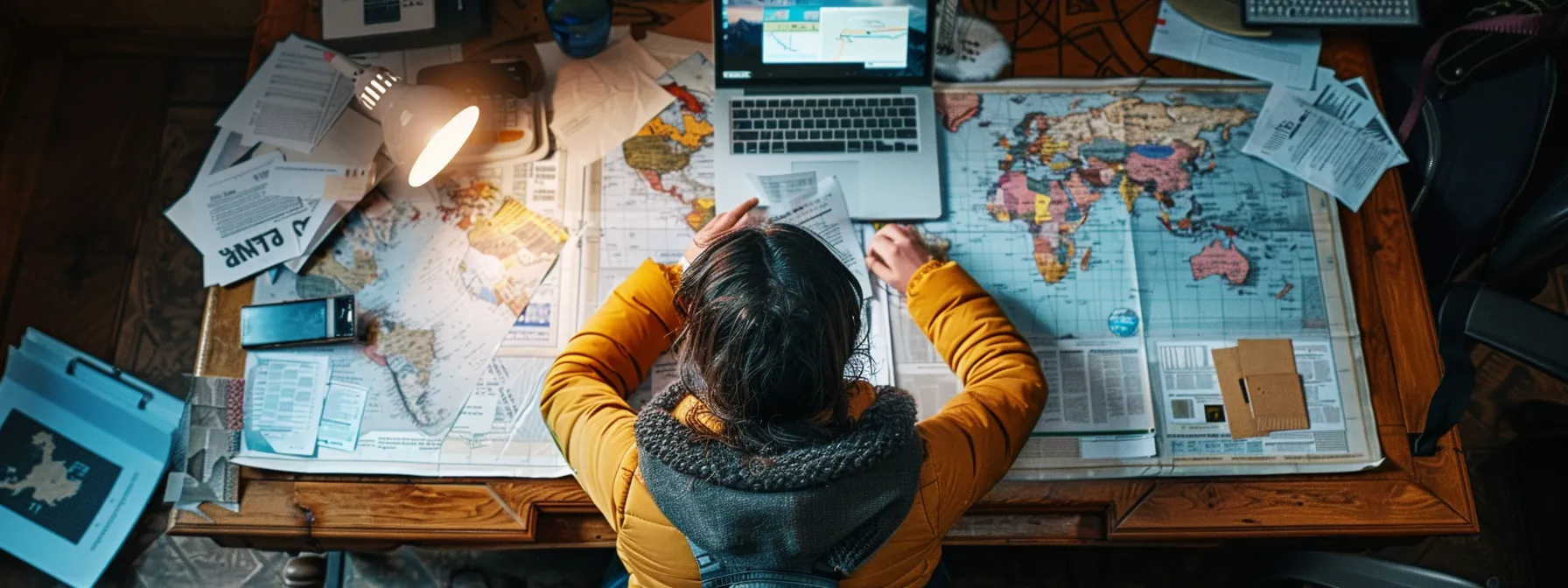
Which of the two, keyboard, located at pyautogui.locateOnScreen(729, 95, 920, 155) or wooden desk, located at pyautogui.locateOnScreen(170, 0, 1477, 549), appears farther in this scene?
keyboard, located at pyautogui.locateOnScreen(729, 95, 920, 155)

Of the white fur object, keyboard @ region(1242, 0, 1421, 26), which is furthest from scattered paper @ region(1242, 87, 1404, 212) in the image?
the white fur object

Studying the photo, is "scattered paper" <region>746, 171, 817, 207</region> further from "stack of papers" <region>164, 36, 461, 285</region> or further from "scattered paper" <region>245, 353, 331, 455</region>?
"scattered paper" <region>245, 353, 331, 455</region>

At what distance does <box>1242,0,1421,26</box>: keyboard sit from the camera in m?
1.68

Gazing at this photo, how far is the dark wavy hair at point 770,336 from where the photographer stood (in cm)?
102

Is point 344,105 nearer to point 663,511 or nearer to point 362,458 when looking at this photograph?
point 362,458

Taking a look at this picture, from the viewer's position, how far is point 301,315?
1538 millimetres

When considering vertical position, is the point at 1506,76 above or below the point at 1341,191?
above

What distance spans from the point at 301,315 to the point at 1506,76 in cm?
191

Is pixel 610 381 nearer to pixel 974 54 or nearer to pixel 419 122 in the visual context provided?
pixel 419 122

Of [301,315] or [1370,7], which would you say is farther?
[1370,7]

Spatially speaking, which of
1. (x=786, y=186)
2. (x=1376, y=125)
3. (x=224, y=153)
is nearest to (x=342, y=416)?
(x=224, y=153)

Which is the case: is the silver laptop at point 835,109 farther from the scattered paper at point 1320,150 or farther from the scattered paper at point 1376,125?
the scattered paper at point 1376,125

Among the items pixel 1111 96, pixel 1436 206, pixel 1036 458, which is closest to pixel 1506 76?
pixel 1436 206

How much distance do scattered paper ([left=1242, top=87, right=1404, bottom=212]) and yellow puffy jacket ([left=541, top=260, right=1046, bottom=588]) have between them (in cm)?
58
